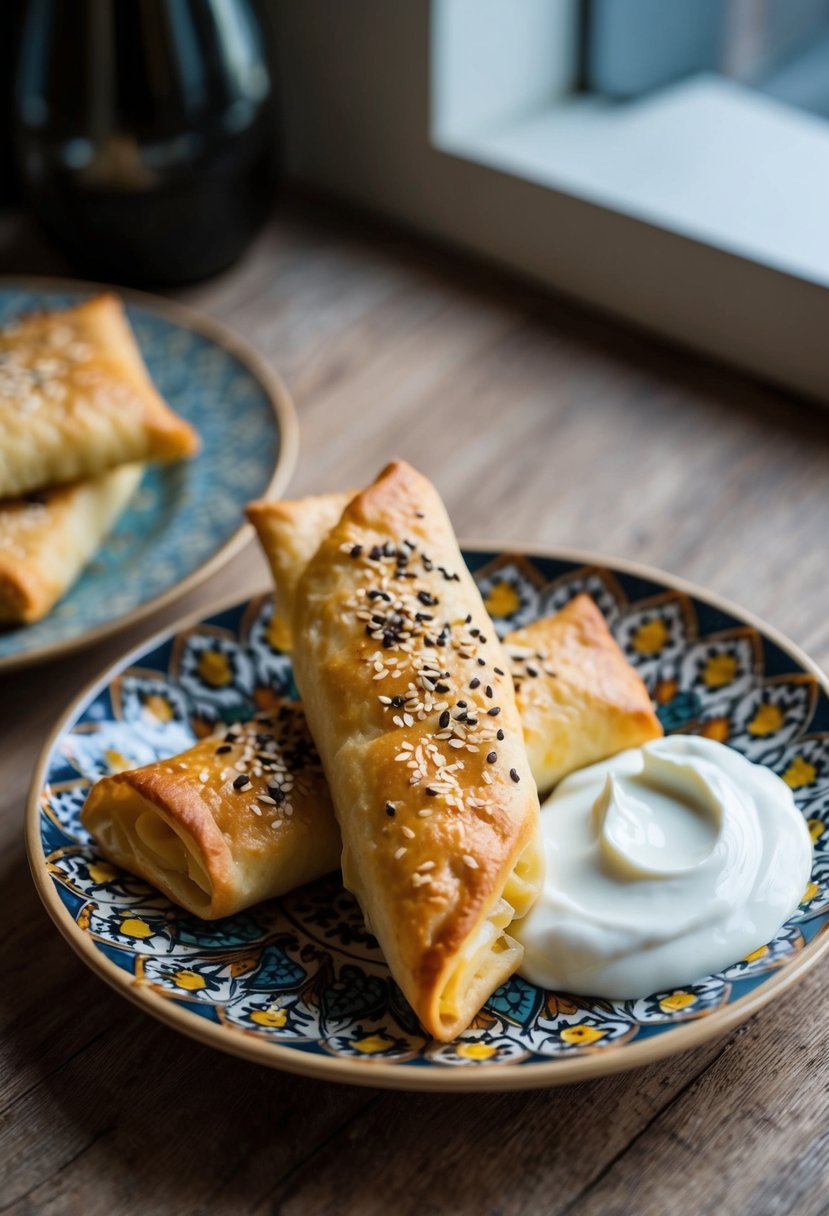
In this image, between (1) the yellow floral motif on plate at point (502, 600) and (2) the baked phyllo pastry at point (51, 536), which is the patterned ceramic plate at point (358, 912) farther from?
(2) the baked phyllo pastry at point (51, 536)

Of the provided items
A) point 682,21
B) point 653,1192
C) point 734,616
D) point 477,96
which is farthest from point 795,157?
point 653,1192

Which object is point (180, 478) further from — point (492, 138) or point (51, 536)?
point (492, 138)

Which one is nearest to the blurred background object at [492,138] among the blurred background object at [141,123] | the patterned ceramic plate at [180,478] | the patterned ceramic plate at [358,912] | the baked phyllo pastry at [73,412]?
the blurred background object at [141,123]

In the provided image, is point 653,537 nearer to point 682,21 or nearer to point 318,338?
point 318,338

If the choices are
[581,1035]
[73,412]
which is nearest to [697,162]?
[73,412]

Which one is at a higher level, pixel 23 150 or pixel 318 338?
pixel 23 150

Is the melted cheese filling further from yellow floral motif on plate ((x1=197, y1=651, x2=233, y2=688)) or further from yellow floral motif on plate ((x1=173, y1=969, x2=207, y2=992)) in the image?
yellow floral motif on plate ((x1=197, y1=651, x2=233, y2=688))

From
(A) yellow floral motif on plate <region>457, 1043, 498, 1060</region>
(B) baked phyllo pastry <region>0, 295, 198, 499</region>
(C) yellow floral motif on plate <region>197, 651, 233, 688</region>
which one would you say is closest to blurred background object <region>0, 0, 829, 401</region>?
(B) baked phyllo pastry <region>0, 295, 198, 499</region>
